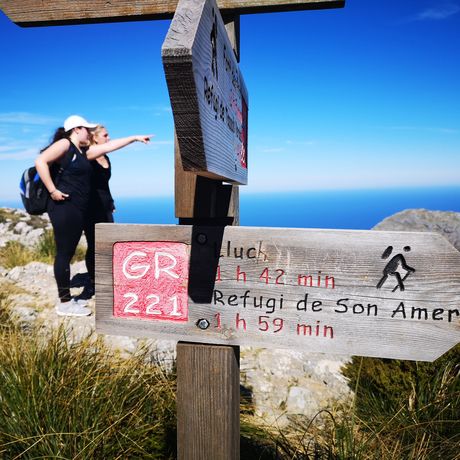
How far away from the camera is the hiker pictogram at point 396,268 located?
144cm

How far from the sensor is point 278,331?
1.56m

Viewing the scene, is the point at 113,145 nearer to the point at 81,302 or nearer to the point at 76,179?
the point at 76,179

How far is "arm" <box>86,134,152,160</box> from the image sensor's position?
11.9ft

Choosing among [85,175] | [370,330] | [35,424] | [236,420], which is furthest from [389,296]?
[85,175]

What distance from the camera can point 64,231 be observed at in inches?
174

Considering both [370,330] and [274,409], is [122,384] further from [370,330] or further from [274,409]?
[370,330]

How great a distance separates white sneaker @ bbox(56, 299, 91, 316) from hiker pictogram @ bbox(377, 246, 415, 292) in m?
3.87

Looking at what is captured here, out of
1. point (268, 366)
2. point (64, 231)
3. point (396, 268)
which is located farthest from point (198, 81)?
point (64, 231)

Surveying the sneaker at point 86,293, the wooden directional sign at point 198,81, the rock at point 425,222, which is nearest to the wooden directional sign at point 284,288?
the wooden directional sign at point 198,81

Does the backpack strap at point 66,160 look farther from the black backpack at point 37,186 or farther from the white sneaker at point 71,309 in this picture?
the white sneaker at point 71,309

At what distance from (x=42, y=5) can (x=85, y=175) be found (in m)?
2.52

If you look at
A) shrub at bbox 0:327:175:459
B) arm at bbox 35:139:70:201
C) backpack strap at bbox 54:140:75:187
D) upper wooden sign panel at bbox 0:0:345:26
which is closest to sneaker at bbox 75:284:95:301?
arm at bbox 35:139:70:201

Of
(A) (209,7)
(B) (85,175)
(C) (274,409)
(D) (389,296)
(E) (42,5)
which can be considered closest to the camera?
(A) (209,7)

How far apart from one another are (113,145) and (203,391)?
10.2ft
